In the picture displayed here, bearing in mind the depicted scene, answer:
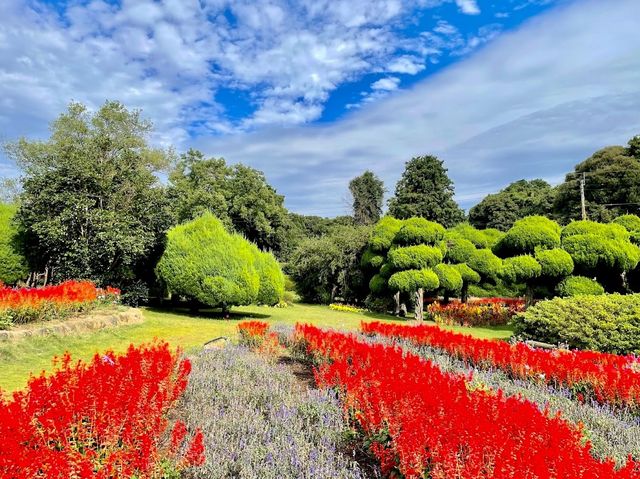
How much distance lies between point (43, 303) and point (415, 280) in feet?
43.2

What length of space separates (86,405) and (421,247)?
52.8ft

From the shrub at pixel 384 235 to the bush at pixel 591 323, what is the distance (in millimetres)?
9095

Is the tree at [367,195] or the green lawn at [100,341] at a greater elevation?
the tree at [367,195]

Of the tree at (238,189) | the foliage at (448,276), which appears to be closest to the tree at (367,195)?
the tree at (238,189)

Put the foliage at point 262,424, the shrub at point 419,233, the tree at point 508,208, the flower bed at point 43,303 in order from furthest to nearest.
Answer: the tree at point 508,208 → the shrub at point 419,233 → the flower bed at point 43,303 → the foliage at point 262,424

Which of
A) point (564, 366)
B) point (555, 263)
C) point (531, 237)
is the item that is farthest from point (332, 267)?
point (564, 366)

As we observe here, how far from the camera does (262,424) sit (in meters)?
3.93

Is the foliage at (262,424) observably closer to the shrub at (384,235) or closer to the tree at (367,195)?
the shrub at (384,235)

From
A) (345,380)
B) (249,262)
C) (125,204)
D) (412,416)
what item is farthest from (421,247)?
(412,416)

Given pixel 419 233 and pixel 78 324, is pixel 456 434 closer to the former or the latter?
pixel 78 324

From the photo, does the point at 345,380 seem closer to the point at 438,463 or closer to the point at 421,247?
the point at 438,463

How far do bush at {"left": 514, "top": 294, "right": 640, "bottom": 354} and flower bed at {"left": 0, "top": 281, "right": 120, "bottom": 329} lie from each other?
12322 mm

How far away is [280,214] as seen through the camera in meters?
40.8

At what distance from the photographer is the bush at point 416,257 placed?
17609mm
